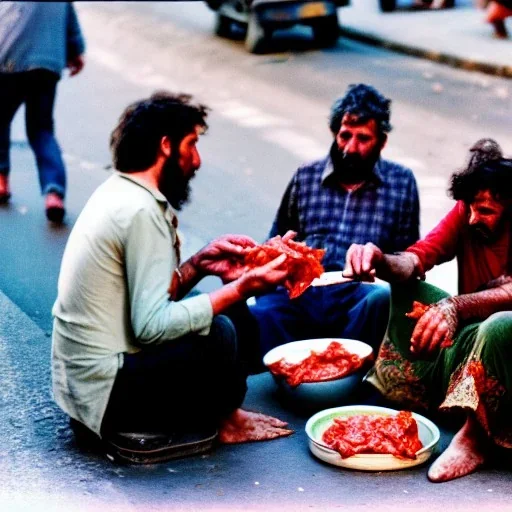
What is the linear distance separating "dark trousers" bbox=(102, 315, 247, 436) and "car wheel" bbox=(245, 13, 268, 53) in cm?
1030

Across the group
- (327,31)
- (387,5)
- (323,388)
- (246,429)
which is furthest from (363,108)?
(387,5)

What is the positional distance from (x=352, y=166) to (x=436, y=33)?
32.3 feet

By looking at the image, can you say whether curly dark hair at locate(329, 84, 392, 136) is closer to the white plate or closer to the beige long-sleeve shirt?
the white plate

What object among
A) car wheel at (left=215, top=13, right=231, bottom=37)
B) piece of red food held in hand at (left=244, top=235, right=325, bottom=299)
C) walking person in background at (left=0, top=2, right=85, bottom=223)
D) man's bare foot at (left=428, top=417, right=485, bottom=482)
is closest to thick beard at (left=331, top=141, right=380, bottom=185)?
piece of red food held in hand at (left=244, top=235, right=325, bottom=299)

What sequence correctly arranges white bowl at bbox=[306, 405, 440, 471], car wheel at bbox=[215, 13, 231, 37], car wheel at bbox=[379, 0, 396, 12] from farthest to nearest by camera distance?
1. car wheel at bbox=[379, 0, 396, 12]
2. car wheel at bbox=[215, 13, 231, 37]
3. white bowl at bbox=[306, 405, 440, 471]

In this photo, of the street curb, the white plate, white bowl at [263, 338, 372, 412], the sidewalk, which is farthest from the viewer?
the sidewalk

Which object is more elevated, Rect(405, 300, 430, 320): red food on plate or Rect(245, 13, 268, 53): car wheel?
Rect(405, 300, 430, 320): red food on plate

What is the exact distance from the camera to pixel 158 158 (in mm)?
4715

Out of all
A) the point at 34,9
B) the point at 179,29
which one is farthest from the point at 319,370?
the point at 179,29

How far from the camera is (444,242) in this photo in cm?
525

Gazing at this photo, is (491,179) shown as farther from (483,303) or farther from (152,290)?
(152,290)

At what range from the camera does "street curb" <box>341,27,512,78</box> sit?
43.8 feet

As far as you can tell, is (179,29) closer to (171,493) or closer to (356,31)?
(356,31)

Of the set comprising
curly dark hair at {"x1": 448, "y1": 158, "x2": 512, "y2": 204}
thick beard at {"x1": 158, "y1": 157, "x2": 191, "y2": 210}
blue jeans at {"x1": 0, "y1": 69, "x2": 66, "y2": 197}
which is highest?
curly dark hair at {"x1": 448, "y1": 158, "x2": 512, "y2": 204}
